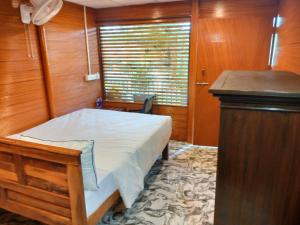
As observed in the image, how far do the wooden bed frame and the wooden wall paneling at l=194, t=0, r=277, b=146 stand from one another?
2461mm

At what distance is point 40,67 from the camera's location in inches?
109

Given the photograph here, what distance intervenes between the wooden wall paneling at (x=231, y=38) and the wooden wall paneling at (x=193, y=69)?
58mm

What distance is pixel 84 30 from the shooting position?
346 cm

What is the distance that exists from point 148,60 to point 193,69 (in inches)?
29.9

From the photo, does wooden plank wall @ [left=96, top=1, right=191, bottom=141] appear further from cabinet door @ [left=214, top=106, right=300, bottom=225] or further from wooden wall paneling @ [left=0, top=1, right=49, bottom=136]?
cabinet door @ [left=214, top=106, right=300, bottom=225]

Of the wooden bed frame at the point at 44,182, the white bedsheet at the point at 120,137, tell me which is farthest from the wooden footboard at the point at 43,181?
the white bedsheet at the point at 120,137

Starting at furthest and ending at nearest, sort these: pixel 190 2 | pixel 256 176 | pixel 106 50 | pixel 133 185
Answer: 1. pixel 106 50
2. pixel 190 2
3. pixel 133 185
4. pixel 256 176

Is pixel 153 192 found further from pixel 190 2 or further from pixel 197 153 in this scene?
pixel 190 2

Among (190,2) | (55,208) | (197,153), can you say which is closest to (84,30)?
(190,2)

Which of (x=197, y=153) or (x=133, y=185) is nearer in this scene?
Answer: (x=133, y=185)

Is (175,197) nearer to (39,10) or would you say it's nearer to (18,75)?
(18,75)

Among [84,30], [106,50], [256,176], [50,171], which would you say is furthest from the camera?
[106,50]

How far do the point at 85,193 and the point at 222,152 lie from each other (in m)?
1.02

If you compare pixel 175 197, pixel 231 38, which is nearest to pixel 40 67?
pixel 175 197
